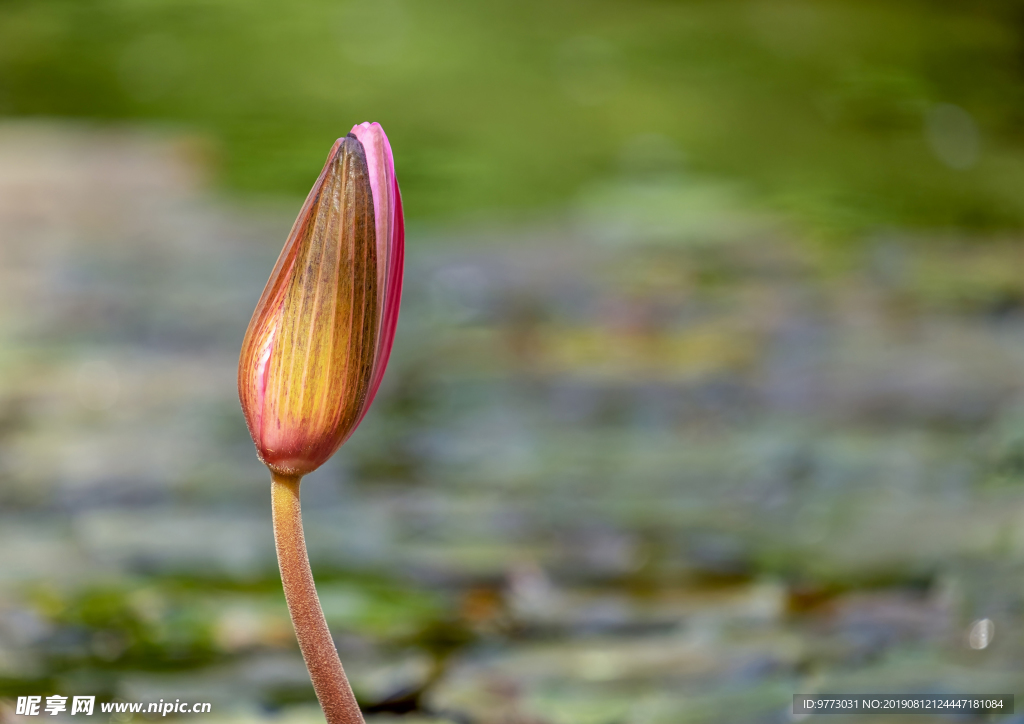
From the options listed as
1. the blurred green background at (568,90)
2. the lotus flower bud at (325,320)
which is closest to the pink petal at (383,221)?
the lotus flower bud at (325,320)

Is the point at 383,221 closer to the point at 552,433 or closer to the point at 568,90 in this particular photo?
the point at 552,433

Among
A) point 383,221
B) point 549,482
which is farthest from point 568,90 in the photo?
point 383,221

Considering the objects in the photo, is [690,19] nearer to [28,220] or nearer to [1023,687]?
[28,220]

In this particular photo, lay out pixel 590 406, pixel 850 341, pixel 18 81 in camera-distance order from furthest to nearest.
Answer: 1. pixel 18 81
2. pixel 850 341
3. pixel 590 406

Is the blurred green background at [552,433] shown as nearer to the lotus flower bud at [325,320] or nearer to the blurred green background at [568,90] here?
the blurred green background at [568,90]

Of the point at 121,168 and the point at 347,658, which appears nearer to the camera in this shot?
the point at 347,658

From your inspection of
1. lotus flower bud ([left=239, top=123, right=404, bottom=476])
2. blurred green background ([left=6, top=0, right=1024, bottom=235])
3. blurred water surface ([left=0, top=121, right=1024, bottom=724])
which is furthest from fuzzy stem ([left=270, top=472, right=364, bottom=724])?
blurred green background ([left=6, top=0, right=1024, bottom=235])

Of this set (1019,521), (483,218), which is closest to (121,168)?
(483,218)

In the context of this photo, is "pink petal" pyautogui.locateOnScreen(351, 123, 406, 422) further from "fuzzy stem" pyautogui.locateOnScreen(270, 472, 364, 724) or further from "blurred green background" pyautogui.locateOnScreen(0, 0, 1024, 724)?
"blurred green background" pyautogui.locateOnScreen(0, 0, 1024, 724)

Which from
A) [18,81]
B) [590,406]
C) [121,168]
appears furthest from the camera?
[18,81]
